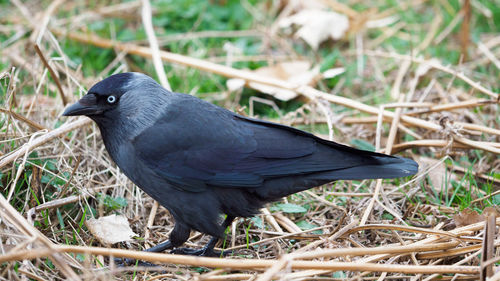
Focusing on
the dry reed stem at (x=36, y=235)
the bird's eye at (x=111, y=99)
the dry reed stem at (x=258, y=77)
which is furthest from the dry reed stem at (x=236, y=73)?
the dry reed stem at (x=36, y=235)

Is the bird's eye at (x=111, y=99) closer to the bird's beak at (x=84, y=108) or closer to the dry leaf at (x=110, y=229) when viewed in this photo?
the bird's beak at (x=84, y=108)

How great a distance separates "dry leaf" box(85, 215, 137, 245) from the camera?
3240mm

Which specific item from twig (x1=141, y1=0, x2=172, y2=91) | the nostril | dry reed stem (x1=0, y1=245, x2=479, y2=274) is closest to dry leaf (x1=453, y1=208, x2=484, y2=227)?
dry reed stem (x1=0, y1=245, x2=479, y2=274)

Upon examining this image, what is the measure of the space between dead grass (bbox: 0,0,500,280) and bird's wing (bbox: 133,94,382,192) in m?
0.44

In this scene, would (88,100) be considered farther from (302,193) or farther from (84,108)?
(302,193)

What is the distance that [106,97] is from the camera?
3428 millimetres

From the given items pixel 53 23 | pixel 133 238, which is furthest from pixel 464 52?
pixel 53 23

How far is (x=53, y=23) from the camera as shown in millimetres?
6035

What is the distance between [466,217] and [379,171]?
581mm

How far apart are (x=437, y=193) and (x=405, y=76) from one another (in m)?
2.01

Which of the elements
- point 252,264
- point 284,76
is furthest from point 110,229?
point 284,76

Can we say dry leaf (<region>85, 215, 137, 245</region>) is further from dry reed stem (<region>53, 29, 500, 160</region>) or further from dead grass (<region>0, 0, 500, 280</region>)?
dry reed stem (<region>53, 29, 500, 160</region>)

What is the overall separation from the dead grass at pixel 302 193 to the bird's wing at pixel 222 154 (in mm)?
439

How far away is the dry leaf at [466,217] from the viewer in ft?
10.7
